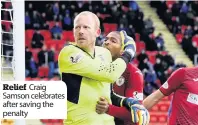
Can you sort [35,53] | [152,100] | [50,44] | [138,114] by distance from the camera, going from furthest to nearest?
[50,44] → [35,53] → [152,100] → [138,114]

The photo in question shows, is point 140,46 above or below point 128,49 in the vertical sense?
below

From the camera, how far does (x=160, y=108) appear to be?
1583 cm

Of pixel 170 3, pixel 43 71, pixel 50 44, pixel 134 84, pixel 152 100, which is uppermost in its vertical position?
pixel 134 84

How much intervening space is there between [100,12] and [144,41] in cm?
191

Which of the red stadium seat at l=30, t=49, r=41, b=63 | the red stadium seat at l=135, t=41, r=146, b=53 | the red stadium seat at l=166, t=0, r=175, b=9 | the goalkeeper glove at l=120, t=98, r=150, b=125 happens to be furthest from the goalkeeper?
the red stadium seat at l=166, t=0, r=175, b=9

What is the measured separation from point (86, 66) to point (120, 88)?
1.30 metres

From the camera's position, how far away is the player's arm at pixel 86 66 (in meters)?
4.53

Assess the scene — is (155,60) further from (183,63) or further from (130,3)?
(130,3)

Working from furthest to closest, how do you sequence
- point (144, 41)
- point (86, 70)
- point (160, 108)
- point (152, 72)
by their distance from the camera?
point (144, 41) → point (152, 72) → point (160, 108) → point (86, 70)

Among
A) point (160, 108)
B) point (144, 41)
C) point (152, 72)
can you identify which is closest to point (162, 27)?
point (144, 41)

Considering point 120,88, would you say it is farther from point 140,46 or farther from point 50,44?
point 140,46

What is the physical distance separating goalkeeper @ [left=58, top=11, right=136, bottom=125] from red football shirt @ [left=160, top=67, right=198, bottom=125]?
0.94 metres

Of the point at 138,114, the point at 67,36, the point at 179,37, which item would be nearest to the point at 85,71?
the point at 138,114

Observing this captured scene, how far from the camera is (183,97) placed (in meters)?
5.38
